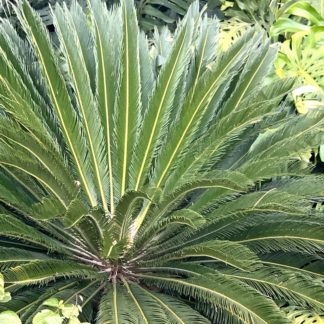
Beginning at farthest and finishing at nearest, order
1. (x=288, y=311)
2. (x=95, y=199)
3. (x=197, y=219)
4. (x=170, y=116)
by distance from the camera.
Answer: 1. (x=170, y=116)
2. (x=95, y=199)
3. (x=288, y=311)
4. (x=197, y=219)

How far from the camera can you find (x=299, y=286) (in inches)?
62.4

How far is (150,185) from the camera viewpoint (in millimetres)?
1647

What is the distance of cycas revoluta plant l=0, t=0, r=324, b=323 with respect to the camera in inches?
61.0

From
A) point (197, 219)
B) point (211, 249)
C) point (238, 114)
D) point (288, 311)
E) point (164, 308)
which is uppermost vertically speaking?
point (238, 114)

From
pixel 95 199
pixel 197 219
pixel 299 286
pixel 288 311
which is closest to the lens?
pixel 197 219

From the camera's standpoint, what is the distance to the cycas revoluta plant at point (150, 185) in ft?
5.08

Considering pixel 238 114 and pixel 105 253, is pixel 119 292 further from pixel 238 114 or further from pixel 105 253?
pixel 238 114

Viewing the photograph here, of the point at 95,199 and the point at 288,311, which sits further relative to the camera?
the point at 95,199

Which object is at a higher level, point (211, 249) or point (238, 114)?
point (238, 114)

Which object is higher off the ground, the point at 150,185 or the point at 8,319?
the point at 150,185

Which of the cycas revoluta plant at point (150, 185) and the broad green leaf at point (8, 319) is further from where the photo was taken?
the cycas revoluta plant at point (150, 185)

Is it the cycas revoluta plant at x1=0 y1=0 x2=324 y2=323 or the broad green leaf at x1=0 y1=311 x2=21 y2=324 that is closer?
the broad green leaf at x1=0 y1=311 x2=21 y2=324

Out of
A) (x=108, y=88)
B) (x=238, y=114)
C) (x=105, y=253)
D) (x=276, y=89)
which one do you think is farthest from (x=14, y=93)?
(x=276, y=89)

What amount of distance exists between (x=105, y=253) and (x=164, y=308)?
0.81ft
